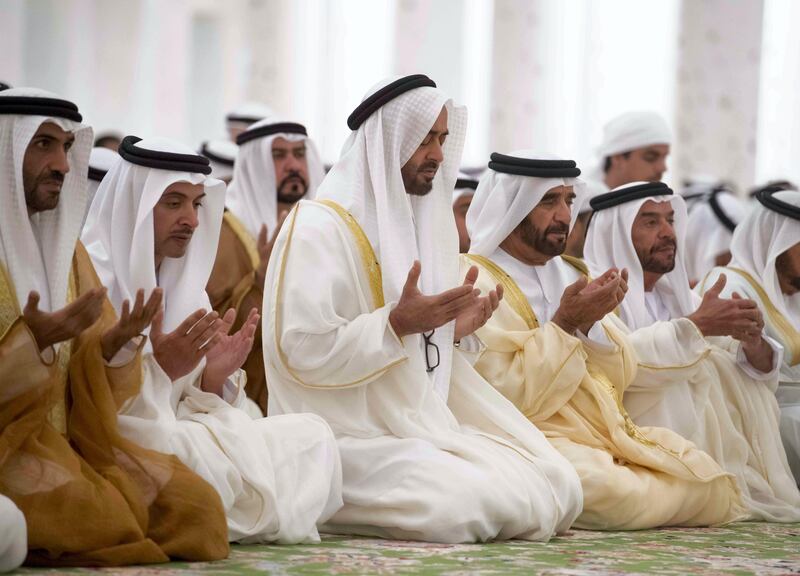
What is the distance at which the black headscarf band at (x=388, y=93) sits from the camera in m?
5.12

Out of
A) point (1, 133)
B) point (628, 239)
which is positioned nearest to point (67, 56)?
point (628, 239)

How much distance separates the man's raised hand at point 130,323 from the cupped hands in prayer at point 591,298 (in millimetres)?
1797

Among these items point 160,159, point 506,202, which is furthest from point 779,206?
point 160,159

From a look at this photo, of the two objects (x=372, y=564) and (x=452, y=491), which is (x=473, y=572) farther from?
Result: (x=452, y=491)

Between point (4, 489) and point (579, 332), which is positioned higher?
point (579, 332)

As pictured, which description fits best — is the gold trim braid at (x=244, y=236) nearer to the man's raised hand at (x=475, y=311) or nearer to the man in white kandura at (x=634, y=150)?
the man in white kandura at (x=634, y=150)

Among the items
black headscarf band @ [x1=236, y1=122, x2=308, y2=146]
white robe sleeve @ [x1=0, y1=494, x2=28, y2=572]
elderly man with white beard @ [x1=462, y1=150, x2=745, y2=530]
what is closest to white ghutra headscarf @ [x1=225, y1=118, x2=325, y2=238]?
black headscarf band @ [x1=236, y1=122, x2=308, y2=146]

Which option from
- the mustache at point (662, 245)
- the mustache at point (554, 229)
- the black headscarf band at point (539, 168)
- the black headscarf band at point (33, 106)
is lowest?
the mustache at point (662, 245)

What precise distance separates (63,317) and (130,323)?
0.85ft

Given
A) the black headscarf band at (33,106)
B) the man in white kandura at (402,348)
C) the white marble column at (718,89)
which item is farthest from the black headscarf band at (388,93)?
the white marble column at (718,89)

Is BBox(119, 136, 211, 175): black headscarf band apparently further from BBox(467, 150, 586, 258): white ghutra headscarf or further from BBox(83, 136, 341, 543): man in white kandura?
BBox(467, 150, 586, 258): white ghutra headscarf

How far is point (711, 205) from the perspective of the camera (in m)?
8.75

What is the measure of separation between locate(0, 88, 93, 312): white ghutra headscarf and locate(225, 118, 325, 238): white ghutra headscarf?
304cm

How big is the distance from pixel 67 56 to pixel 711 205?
7.38m
